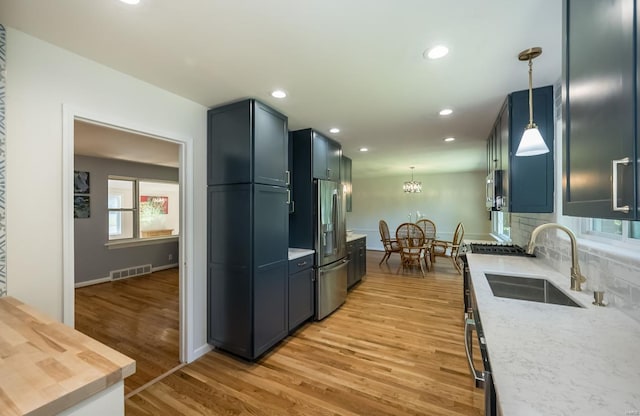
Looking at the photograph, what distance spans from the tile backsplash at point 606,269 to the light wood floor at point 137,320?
9.96ft

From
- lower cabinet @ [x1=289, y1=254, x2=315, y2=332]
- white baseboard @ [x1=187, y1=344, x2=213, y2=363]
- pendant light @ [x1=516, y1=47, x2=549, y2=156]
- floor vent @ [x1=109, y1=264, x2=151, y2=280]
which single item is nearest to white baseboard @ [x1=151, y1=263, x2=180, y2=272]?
floor vent @ [x1=109, y1=264, x2=151, y2=280]

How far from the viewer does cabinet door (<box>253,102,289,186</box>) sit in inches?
90.6

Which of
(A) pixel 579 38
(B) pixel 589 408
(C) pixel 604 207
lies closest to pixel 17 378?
(B) pixel 589 408

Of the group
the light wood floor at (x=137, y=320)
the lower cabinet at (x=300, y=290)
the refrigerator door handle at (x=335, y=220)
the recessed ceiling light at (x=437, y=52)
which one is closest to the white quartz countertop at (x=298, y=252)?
the lower cabinet at (x=300, y=290)

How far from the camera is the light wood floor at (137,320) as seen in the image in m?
2.33

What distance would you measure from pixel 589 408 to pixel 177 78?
8.46ft

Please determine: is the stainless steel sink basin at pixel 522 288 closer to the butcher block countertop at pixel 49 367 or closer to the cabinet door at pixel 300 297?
the cabinet door at pixel 300 297

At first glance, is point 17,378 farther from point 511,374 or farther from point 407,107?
point 407,107

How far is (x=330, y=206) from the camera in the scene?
132 inches

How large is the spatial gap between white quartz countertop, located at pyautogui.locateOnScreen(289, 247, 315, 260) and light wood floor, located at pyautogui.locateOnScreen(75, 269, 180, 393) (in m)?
1.38

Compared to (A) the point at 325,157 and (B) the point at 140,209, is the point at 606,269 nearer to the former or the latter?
(A) the point at 325,157

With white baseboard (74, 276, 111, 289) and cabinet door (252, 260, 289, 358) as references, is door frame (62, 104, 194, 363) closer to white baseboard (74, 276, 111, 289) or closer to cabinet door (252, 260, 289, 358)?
cabinet door (252, 260, 289, 358)

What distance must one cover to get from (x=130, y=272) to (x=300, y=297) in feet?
14.0

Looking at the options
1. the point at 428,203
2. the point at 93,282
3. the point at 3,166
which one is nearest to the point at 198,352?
the point at 3,166
